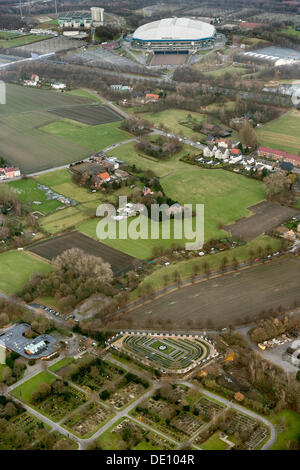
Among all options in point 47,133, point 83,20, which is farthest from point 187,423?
point 83,20

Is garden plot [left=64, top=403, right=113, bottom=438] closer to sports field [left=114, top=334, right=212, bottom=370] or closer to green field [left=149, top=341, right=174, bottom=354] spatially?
sports field [left=114, top=334, right=212, bottom=370]

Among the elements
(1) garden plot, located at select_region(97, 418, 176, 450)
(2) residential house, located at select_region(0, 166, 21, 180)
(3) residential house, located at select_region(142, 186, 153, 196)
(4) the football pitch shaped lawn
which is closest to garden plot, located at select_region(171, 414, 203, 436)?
(1) garden plot, located at select_region(97, 418, 176, 450)

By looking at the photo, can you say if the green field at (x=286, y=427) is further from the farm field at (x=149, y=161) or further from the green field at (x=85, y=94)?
the green field at (x=85, y=94)

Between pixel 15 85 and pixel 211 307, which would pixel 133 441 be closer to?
pixel 211 307

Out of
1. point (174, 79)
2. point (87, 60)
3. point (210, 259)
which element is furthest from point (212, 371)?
point (87, 60)

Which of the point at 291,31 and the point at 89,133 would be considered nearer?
the point at 89,133

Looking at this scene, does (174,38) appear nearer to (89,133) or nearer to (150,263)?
(89,133)

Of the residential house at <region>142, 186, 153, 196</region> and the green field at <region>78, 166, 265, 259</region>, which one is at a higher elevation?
the residential house at <region>142, 186, 153, 196</region>
